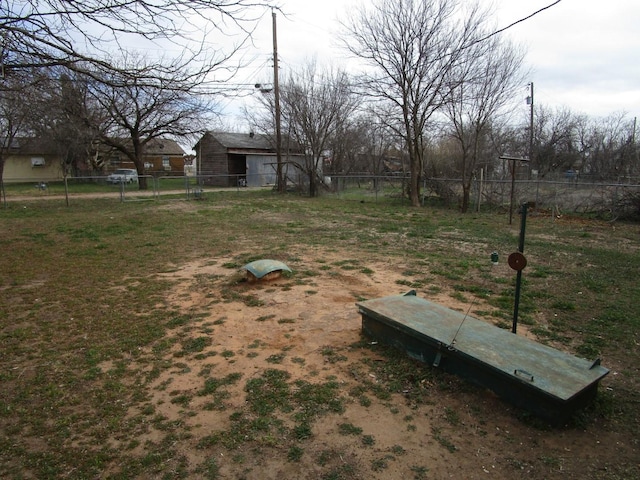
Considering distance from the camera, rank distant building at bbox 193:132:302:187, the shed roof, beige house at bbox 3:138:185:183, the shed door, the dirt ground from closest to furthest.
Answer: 1. the dirt ground
2. distant building at bbox 193:132:302:187
3. the shed roof
4. the shed door
5. beige house at bbox 3:138:185:183

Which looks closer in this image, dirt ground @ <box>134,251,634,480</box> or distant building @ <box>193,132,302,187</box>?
dirt ground @ <box>134,251,634,480</box>

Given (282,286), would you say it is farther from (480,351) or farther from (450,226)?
(450,226)

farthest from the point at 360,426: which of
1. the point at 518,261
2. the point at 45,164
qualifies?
the point at 45,164

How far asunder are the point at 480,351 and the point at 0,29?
5.35 m

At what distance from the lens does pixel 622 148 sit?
23.9 metres

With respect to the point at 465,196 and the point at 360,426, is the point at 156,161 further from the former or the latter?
the point at 360,426

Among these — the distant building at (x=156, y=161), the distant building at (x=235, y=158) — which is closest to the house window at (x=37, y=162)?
the distant building at (x=156, y=161)

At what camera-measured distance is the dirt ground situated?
2455 millimetres

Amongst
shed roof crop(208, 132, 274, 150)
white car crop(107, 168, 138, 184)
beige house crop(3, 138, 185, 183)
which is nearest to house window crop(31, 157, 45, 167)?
beige house crop(3, 138, 185, 183)

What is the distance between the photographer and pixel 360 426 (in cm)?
285

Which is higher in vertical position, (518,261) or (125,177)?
(125,177)

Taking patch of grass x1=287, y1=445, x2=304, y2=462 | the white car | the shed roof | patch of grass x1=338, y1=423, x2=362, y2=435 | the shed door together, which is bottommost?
patch of grass x1=287, y1=445, x2=304, y2=462

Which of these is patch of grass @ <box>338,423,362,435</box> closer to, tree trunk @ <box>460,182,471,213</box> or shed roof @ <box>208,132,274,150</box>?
tree trunk @ <box>460,182,471,213</box>

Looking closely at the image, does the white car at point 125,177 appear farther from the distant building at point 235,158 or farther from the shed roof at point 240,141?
the shed roof at point 240,141
